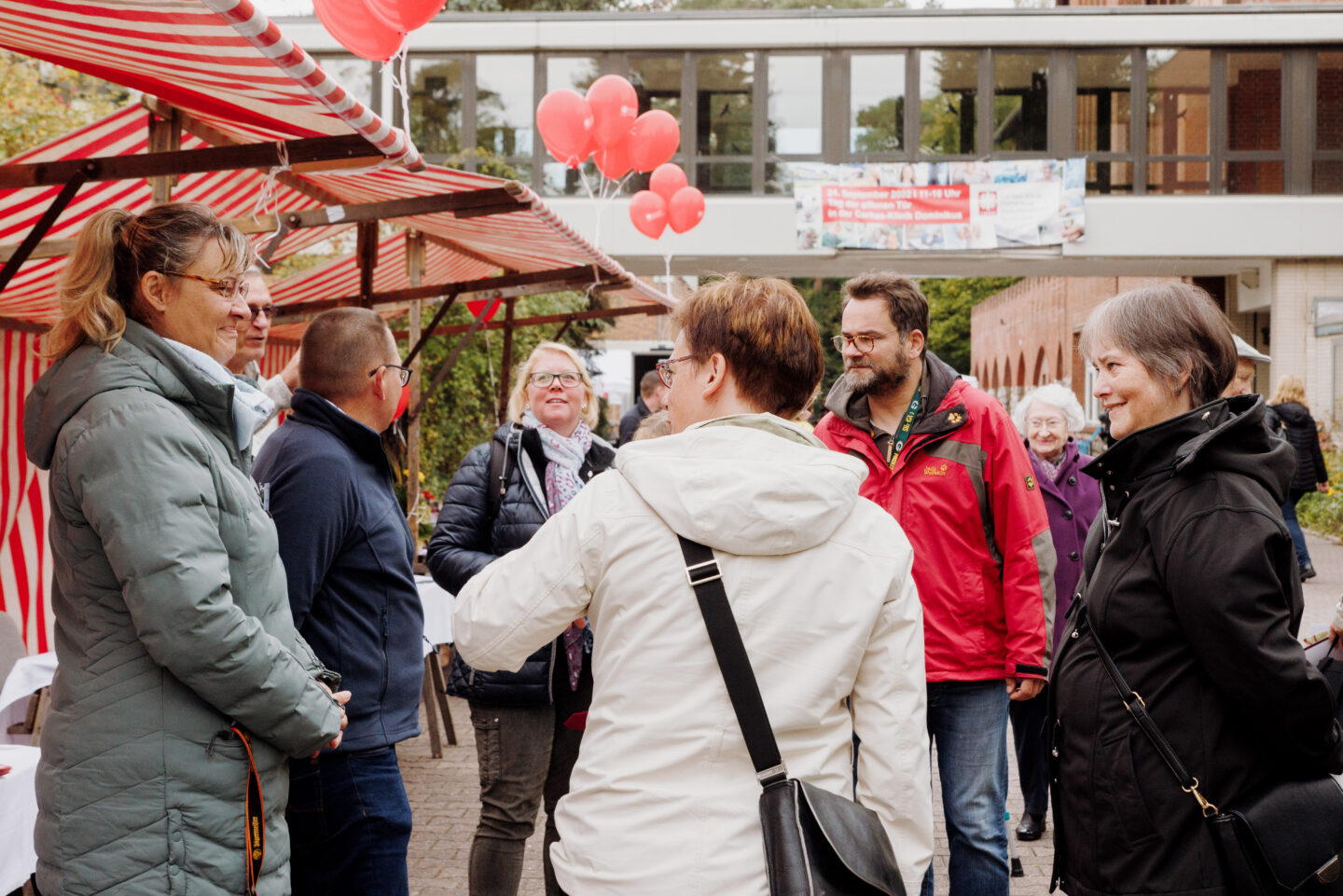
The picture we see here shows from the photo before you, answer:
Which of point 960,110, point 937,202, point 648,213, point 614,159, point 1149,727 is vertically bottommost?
point 1149,727

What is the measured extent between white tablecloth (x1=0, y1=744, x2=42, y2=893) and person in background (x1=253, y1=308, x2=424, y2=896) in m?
0.79

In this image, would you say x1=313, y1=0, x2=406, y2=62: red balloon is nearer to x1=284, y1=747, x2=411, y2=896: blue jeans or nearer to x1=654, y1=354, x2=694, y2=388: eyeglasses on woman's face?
x1=654, y1=354, x2=694, y2=388: eyeglasses on woman's face

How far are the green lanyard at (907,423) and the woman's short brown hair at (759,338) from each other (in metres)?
1.74

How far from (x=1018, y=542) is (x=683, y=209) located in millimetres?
7144

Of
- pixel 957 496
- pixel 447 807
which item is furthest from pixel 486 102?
pixel 957 496

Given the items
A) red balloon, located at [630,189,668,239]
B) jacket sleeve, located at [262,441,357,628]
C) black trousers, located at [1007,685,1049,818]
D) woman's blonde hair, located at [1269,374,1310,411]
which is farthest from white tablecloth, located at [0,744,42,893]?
woman's blonde hair, located at [1269,374,1310,411]

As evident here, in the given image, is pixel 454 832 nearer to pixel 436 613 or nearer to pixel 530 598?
pixel 436 613

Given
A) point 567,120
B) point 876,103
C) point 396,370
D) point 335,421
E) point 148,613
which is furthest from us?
point 876,103

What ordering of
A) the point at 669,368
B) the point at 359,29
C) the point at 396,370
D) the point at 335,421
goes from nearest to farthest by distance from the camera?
the point at 669,368
the point at 335,421
the point at 396,370
the point at 359,29

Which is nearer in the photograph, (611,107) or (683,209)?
(611,107)

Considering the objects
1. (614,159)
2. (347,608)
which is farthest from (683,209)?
(347,608)

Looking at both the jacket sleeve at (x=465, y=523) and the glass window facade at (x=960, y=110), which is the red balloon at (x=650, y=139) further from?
the glass window facade at (x=960, y=110)

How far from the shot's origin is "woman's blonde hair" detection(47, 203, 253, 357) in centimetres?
223

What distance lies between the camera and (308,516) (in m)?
2.82
